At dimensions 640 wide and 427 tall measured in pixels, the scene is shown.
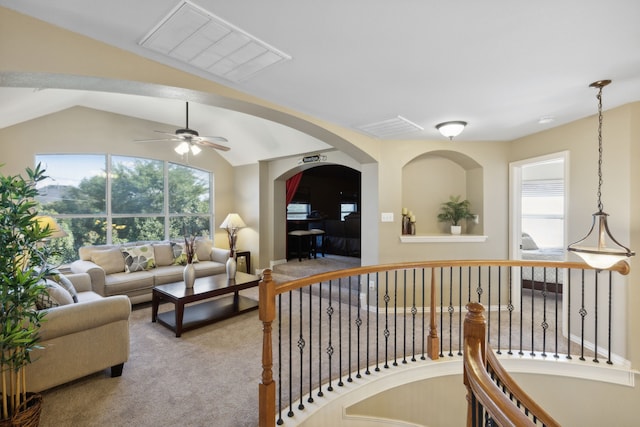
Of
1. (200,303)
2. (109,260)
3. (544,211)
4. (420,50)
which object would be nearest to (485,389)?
(420,50)

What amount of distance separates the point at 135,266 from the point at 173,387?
8.93ft

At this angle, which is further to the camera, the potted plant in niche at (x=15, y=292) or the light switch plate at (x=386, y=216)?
the light switch plate at (x=386, y=216)

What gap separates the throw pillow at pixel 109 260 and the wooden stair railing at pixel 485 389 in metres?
4.80

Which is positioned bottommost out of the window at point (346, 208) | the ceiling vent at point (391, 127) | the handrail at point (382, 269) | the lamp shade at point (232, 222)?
the handrail at point (382, 269)

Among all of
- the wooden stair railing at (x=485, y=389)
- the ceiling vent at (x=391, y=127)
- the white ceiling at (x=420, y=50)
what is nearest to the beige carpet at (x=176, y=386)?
the wooden stair railing at (x=485, y=389)

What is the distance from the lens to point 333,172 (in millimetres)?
9078

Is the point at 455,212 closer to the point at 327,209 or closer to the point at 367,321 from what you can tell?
the point at 367,321

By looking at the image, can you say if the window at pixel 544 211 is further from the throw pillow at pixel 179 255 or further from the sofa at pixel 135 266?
the throw pillow at pixel 179 255

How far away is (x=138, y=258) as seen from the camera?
4.45m

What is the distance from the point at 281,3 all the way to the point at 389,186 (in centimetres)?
289

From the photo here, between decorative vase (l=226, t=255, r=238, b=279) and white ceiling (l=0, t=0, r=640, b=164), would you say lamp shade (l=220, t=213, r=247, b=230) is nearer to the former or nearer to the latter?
decorative vase (l=226, t=255, r=238, b=279)

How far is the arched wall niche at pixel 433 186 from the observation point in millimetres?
4344

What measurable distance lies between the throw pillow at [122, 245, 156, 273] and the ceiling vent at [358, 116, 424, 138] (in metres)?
3.83

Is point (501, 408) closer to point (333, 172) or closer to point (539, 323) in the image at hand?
point (539, 323)
